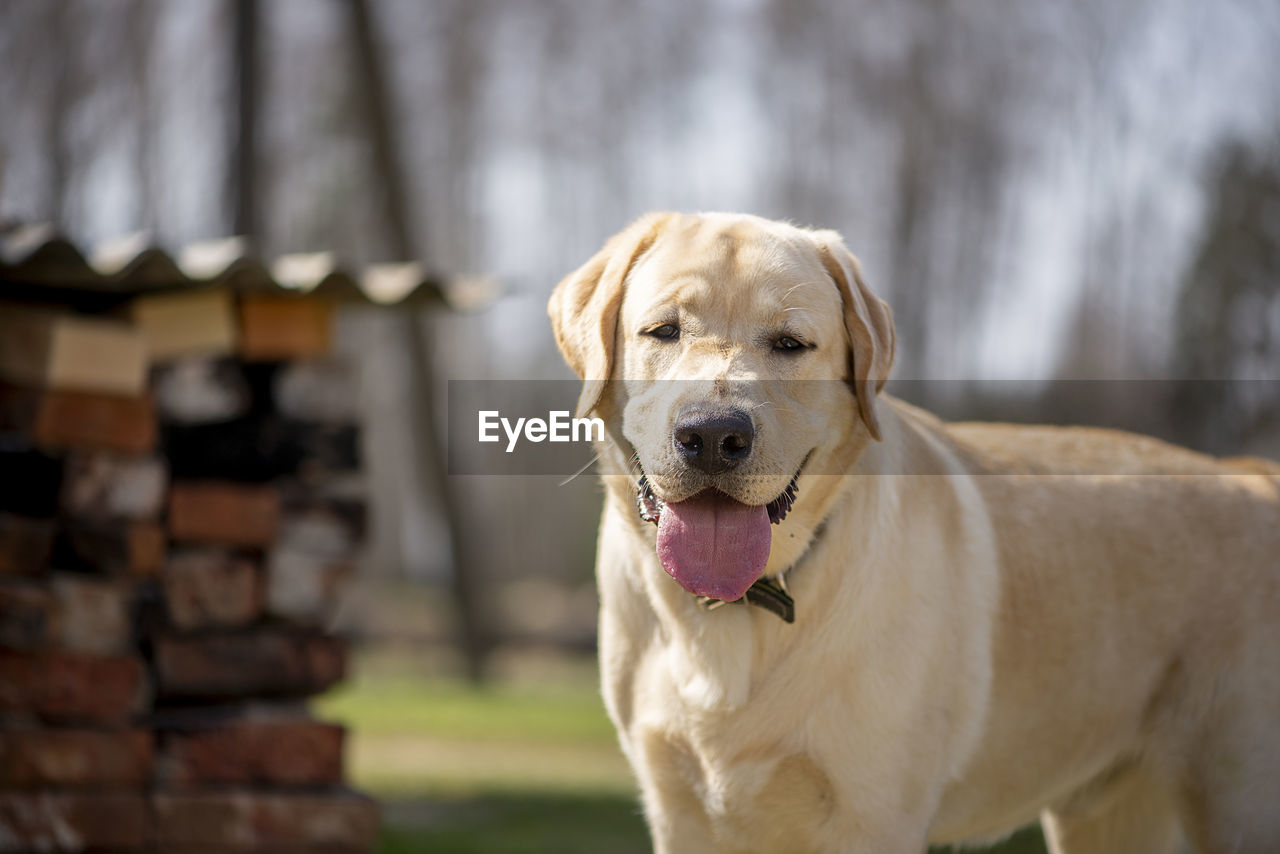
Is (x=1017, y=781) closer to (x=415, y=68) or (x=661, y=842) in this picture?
(x=661, y=842)

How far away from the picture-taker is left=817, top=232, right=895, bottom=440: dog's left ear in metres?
2.38

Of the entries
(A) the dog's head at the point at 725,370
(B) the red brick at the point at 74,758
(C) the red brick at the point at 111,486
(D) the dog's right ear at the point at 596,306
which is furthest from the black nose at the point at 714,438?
(B) the red brick at the point at 74,758

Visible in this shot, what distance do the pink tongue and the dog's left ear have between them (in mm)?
385

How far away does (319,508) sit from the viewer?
13.8 ft

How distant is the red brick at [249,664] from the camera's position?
13.0 ft

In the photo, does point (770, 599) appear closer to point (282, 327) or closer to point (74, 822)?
point (282, 327)

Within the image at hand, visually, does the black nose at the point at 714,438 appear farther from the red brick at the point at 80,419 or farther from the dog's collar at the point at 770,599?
the red brick at the point at 80,419

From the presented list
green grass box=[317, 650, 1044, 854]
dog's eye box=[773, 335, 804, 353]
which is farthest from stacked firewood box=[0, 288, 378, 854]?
dog's eye box=[773, 335, 804, 353]

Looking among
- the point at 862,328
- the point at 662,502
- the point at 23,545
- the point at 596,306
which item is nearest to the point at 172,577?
the point at 23,545

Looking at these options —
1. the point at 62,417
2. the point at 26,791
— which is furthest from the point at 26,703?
the point at 62,417

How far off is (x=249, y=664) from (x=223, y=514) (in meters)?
0.55

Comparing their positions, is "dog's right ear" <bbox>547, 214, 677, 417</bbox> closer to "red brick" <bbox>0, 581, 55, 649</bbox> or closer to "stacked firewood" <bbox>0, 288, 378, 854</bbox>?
"stacked firewood" <bbox>0, 288, 378, 854</bbox>

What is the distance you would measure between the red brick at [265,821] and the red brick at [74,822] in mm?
74

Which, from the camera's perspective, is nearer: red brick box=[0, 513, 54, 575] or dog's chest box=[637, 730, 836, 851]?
dog's chest box=[637, 730, 836, 851]
